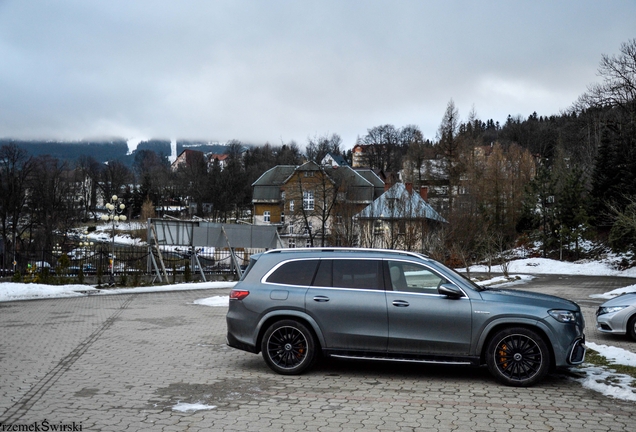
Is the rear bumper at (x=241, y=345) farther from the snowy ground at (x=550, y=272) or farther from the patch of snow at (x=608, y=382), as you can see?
the patch of snow at (x=608, y=382)

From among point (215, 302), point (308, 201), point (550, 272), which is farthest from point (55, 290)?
point (308, 201)

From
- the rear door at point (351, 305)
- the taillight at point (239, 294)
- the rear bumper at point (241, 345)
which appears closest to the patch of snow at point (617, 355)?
the rear door at point (351, 305)

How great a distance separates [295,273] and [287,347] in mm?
1088

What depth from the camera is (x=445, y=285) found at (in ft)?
26.1

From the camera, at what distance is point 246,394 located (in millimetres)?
7406

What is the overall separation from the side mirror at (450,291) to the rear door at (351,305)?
0.81 meters

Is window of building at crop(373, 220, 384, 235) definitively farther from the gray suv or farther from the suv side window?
the suv side window

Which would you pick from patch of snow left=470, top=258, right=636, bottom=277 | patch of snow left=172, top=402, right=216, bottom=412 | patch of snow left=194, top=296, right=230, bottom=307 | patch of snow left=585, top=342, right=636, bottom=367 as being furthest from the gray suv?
patch of snow left=470, top=258, right=636, bottom=277

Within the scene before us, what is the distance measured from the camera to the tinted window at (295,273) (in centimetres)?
860

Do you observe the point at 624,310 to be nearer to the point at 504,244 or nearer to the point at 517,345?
the point at 517,345

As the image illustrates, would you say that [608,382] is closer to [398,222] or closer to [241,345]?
[241,345]

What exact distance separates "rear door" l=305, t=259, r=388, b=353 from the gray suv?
0.01 m

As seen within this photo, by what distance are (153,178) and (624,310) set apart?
359 feet

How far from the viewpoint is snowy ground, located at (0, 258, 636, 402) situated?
7.70 meters
